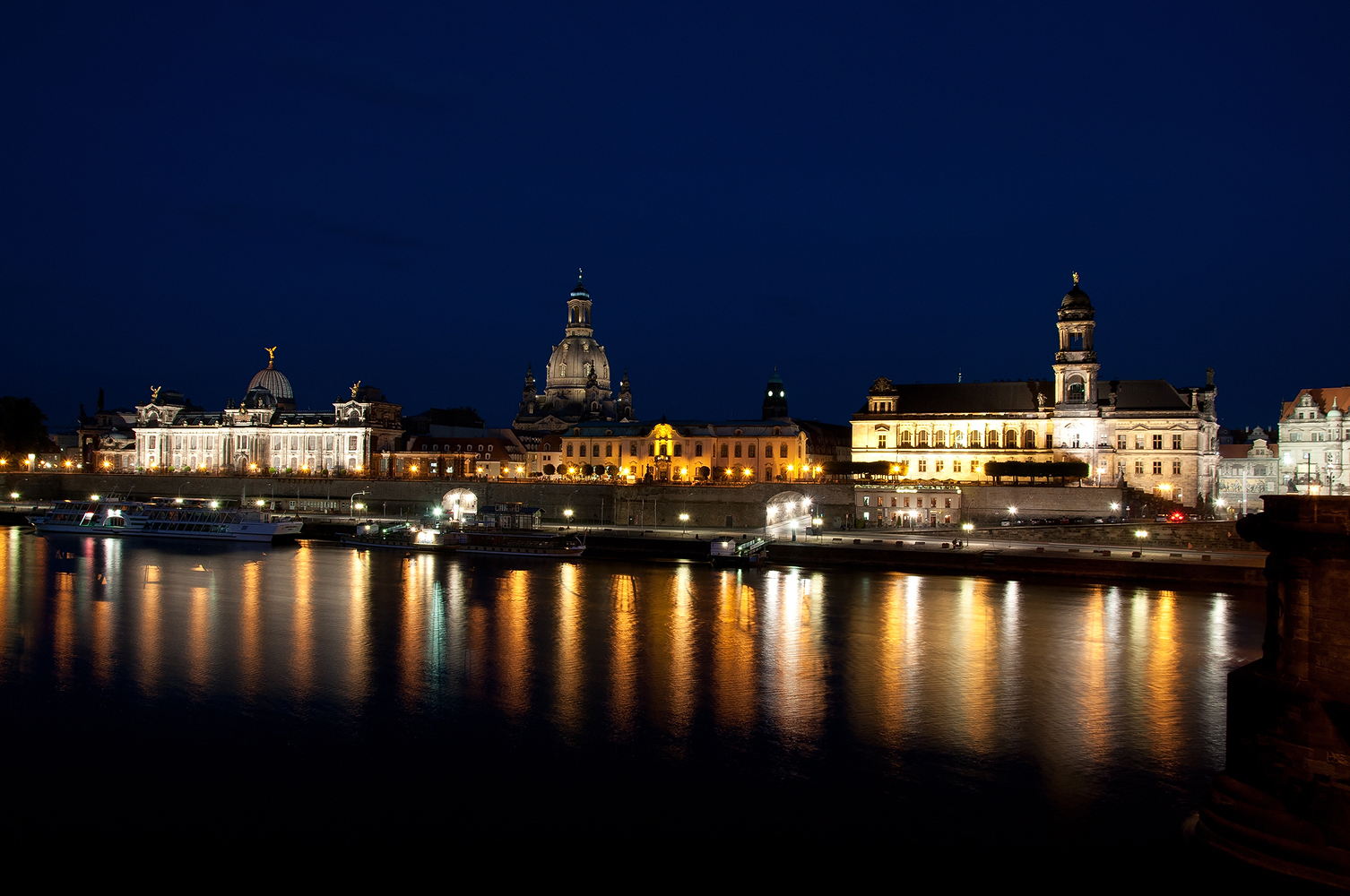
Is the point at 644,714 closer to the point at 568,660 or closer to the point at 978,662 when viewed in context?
the point at 568,660

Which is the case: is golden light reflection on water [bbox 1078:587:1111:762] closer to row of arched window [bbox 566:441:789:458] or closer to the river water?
the river water

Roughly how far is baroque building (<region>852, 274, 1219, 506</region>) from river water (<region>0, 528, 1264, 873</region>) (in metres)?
29.8

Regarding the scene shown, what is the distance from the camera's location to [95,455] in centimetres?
11675

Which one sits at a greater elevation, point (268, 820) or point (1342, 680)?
point (1342, 680)

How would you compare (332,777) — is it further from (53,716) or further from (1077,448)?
(1077,448)

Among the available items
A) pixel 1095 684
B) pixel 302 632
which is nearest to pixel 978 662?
pixel 1095 684

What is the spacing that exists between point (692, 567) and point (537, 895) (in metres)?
38.5

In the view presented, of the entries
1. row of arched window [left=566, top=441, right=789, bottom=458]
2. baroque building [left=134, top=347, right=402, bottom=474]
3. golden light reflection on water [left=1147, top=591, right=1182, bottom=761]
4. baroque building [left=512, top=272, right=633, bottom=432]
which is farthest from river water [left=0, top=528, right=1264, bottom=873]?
baroque building [left=512, top=272, right=633, bottom=432]

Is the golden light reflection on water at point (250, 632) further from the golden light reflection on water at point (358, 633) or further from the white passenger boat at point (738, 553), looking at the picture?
the white passenger boat at point (738, 553)

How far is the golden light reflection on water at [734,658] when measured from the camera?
2431 cm

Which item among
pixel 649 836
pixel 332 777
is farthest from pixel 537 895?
pixel 332 777

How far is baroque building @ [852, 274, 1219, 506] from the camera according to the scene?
68625 mm

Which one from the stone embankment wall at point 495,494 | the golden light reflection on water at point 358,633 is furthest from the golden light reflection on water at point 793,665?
the stone embankment wall at point 495,494

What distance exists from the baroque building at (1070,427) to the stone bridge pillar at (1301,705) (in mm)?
58859
